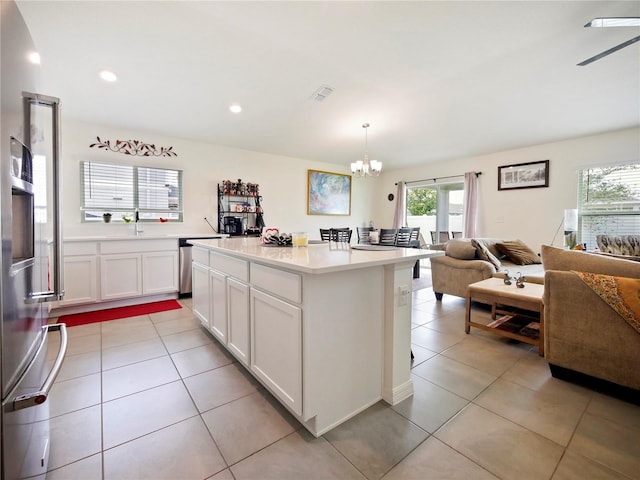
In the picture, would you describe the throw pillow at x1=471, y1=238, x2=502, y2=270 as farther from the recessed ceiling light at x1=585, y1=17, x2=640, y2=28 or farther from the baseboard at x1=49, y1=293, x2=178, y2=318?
the baseboard at x1=49, y1=293, x2=178, y2=318

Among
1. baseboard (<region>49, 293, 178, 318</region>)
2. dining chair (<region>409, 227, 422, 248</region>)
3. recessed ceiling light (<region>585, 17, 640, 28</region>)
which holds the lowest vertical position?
baseboard (<region>49, 293, 178, 318</region>)

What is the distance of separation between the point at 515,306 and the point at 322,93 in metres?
3.08

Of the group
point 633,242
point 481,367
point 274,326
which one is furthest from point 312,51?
point 633,242

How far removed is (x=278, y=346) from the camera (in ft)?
4.93

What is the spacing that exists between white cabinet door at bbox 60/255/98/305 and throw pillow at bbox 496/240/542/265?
5477 millimetres

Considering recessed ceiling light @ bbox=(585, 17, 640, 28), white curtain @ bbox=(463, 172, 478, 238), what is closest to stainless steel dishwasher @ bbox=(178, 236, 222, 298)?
recessed ceiling light @ bbox=(585, 17, 640, 28)

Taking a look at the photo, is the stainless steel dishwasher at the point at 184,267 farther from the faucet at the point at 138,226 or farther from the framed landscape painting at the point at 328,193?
the framed landscape painting at the point at 328,193

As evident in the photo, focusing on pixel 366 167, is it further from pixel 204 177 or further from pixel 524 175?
pixel 524 175

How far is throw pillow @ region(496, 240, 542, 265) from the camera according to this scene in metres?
3.95

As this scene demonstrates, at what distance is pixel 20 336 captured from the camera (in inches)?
32.6

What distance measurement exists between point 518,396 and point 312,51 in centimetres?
317

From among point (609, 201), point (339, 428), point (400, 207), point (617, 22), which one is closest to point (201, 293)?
point (339, 428)

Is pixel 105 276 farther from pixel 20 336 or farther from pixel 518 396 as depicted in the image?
pixel 518 396

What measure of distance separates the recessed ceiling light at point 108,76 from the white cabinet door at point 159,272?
6.64 feet
